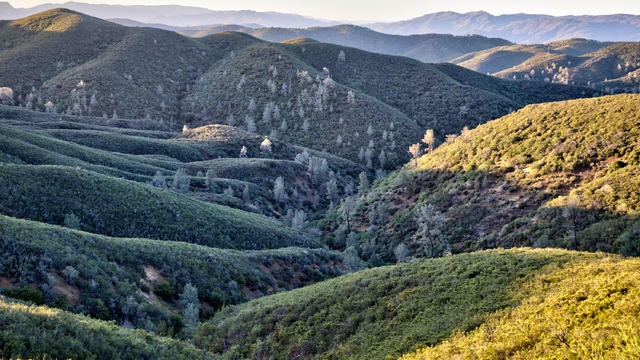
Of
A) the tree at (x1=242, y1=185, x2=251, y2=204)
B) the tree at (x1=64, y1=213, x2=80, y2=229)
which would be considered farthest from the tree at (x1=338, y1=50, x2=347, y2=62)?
the tree at (x1=64, y1=213, x2=80, y2=229)

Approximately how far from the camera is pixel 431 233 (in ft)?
142

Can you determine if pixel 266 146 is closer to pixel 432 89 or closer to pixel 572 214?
pixel 572 214

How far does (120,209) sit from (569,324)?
39033 millimetres

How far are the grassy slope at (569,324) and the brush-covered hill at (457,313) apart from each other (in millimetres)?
35

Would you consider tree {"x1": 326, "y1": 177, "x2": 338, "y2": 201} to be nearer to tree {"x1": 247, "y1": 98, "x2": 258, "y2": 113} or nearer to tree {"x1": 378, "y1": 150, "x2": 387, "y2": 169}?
tree {"x1": 378, "y1": 150, "x2": 387, "y2": 169}

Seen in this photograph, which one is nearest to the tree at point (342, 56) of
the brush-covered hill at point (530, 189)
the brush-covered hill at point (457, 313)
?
the brush-covered hill at point (530, 189)

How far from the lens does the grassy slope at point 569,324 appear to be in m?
9.48

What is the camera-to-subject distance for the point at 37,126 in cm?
8512

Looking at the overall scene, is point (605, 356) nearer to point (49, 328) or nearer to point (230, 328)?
point (49, 328)

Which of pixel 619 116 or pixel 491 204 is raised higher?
pixel 619 116

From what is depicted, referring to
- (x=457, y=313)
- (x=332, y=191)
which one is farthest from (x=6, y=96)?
(x=457, y=313)

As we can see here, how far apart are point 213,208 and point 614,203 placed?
44237mm

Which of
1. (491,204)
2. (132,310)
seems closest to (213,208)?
(132,310)

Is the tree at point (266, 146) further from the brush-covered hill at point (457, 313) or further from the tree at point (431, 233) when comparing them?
the brush-covered hill at point (457, 313)
